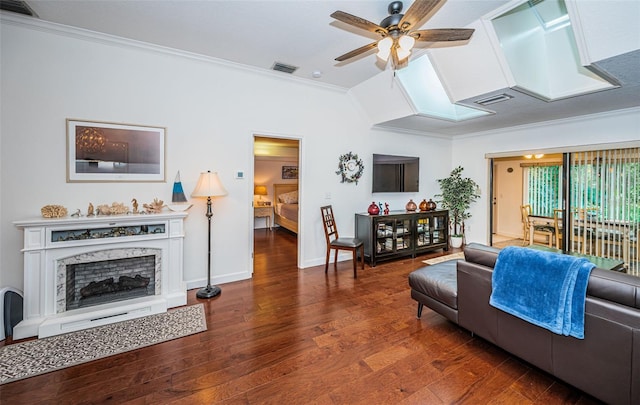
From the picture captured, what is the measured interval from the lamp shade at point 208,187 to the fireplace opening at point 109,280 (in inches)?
34.6

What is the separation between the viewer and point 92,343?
89.0 inches

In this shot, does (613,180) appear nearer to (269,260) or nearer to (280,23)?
(280,23)

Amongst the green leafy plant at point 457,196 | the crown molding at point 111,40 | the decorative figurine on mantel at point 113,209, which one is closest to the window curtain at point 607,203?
the green leafy plant at point 457,196

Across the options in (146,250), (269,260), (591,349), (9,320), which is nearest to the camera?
(591,349)

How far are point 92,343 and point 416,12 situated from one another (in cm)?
371

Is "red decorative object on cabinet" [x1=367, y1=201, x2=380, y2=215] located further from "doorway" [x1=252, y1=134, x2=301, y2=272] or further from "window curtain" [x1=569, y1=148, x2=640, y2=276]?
"window curtain" [x1=569, y1=148, x2=640, y2=276]

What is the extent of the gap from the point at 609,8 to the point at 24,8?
500 cm

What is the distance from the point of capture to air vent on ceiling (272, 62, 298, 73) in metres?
3.57

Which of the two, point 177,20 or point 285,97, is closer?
point 177,20

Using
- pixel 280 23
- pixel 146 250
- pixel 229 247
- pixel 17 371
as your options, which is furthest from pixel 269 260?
pixel 280 23

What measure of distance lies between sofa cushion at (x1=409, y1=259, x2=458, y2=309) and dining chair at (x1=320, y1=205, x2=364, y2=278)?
50.3 inches

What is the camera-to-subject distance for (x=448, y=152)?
20.4 ft

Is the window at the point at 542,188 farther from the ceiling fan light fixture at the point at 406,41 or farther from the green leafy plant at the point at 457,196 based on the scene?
the ceiling fan light fixture at the point at 406,41

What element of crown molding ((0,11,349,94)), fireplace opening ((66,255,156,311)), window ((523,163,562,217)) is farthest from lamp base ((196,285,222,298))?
window ((523,163,562,217))
